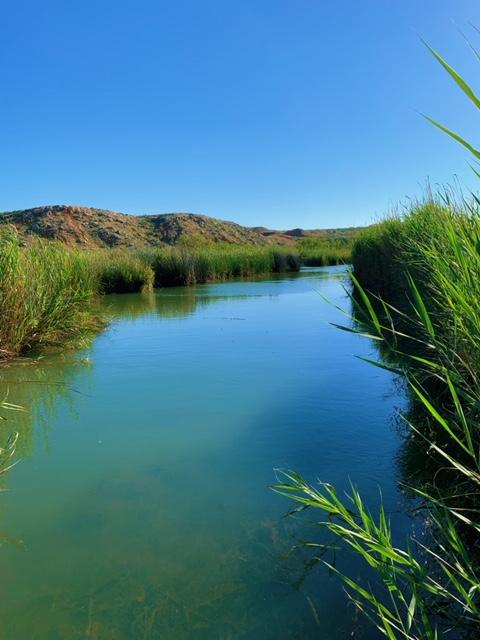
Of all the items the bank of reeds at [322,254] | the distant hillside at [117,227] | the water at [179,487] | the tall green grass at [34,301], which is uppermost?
the distant hillside at [117,227]

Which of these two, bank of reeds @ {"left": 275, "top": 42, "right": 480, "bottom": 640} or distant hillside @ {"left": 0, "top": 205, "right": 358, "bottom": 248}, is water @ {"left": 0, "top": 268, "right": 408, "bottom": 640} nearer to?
bank of reeds @ {"left": 275, "top": 42, "right": 480, "bottom": 640}

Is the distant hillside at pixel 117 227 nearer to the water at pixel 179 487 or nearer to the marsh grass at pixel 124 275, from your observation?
the marsh grass at pixel 124 275

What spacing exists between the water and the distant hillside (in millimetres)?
22838

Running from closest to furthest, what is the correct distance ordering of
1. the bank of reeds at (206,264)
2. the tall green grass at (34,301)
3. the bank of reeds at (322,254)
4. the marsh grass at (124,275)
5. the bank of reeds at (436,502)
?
the bank of reeds at (436,502) → the tall green grass at (34,301) → the marsh grass at (124,275) → the bank of reeds at (206,264) → the bank of reeds at (322,254)

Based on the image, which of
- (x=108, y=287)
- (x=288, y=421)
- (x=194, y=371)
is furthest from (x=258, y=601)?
(x=108, y=287)

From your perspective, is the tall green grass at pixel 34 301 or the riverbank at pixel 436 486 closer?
the riverbank at pixel 436 486

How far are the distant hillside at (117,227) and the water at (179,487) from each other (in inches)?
899

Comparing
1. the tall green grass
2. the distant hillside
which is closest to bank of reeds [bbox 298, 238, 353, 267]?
the distant hillside

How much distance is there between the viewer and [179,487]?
2387 mm

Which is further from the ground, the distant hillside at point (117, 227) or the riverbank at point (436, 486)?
the distant hillside at point (117, 227)

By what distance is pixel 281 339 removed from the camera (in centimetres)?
611

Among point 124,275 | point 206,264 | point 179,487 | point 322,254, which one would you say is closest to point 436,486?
point 179,487

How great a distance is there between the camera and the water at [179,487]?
1.58 m

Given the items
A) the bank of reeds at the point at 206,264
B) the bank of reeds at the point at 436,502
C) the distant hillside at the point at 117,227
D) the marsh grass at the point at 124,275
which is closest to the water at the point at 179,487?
the bank of reeds at the point at 436,502
